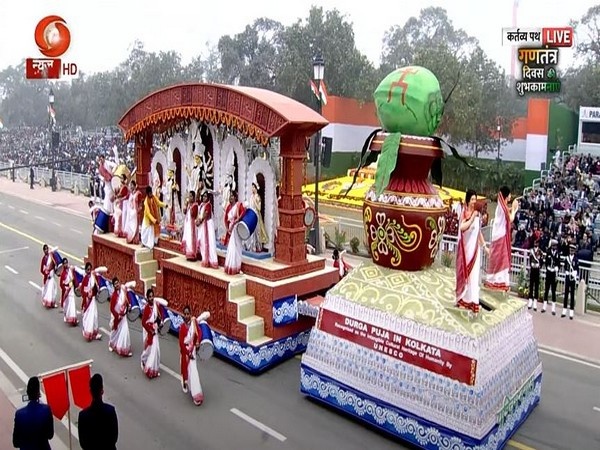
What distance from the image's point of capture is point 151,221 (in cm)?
1308

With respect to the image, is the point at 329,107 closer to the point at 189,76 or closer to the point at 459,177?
the point at 459,177

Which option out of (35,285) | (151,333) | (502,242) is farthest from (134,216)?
(502,242)

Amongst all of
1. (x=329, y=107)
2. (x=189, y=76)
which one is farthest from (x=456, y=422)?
(x=189, y=76)

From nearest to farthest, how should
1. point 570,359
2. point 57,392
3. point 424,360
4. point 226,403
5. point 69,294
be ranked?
point 57,392 < point 424,360 < point 226,403 < point 570,359 < point 69,294

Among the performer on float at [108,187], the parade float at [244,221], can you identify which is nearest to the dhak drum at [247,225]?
the parade float at [244,221]

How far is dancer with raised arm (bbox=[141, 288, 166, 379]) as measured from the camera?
9.82m

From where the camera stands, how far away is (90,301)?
11633 millimetres

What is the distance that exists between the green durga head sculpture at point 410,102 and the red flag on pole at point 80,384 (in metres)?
5.06

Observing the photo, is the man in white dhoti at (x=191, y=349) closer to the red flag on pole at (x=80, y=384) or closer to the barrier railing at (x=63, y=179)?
the red flag on pole at (x=80, y=384)

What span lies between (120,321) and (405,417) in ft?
17.6

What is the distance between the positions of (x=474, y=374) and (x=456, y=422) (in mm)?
632

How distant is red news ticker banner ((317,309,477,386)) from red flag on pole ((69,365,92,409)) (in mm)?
3311

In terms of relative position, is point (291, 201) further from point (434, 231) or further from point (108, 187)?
point (108, 187)

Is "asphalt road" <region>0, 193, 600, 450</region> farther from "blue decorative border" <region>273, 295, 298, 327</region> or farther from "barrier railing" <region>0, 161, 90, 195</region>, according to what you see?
"barrier railing" <region>0, 161, 90, 195</region>
